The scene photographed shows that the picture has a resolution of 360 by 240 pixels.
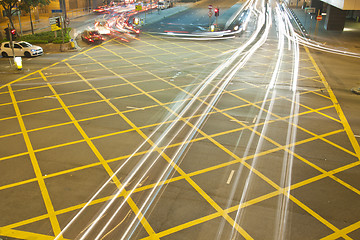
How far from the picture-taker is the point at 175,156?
10.8m

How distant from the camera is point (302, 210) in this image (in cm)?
821

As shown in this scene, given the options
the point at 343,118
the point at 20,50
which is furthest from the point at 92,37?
the point at 343,118

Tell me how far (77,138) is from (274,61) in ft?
55.6

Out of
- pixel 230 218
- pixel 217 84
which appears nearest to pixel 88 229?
pixel 230 218

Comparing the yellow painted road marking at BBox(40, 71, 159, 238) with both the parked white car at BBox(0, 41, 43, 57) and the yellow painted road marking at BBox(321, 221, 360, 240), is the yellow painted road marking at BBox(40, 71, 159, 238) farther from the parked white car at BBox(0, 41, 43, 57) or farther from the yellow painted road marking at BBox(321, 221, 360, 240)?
the parked white car at BBox(0, 41, 43, 57)

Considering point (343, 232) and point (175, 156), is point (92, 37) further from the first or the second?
point (343, 232)

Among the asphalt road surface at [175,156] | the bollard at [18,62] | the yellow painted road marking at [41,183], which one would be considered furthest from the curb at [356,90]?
the bollard at [18,62]

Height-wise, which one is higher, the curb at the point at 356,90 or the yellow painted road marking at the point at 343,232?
the curb at the point at 356,90

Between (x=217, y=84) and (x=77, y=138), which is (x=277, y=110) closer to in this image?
(x=217, y=84)

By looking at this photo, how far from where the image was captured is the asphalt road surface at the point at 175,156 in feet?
25.6

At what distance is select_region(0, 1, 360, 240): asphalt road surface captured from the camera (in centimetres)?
780

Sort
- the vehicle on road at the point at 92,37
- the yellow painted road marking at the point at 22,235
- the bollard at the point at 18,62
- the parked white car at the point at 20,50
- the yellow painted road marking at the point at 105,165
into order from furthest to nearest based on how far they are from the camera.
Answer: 1. the vehicle on road at the point at 92,37
2. the parked white car at the point at 20,50
3. the bollard at the point at 18,62
4. the yellow painted road marking at the point at 105,165
5. the yellow painted road marking at the point at 22,235

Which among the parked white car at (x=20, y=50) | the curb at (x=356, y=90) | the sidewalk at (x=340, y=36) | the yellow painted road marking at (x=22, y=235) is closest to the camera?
the yellow painted road marking at (x=22, y=235)

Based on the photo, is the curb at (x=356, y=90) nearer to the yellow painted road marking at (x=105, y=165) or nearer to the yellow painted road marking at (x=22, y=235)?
the yellow painted road marking at (x=105, y=165)
